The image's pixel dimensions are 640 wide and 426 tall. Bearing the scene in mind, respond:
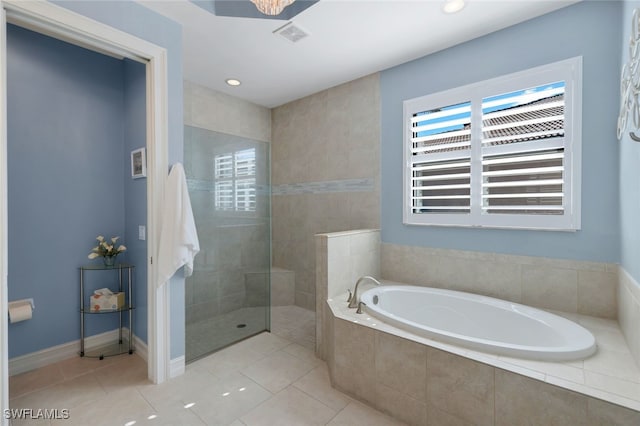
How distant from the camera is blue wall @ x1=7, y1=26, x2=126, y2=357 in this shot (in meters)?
2.24

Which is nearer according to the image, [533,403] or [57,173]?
[533,403]

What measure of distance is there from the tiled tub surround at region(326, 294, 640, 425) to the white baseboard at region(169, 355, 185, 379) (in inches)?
44.9

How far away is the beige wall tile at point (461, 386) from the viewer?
1.42 metres

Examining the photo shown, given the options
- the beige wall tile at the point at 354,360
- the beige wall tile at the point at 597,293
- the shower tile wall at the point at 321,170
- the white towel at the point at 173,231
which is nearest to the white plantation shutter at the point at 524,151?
the beige wall tile at the point at 597,293

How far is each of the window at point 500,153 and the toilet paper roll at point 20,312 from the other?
308 cm

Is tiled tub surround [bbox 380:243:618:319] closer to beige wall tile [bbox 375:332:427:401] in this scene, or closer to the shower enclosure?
beige wall tile [bbox 375:332:427:401]

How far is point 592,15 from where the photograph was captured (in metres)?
1.92

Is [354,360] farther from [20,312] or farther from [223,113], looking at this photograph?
[223,113]

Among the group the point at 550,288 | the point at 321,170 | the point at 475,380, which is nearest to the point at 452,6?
the point at 321,170

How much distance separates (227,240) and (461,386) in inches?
83.6

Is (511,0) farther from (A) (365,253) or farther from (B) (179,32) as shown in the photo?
(B) (179,32)

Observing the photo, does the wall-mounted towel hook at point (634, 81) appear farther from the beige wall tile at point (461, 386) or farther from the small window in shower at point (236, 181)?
the small window in shower at point (236, 181)

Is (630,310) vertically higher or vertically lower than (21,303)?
higher

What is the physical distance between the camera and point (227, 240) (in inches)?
109
